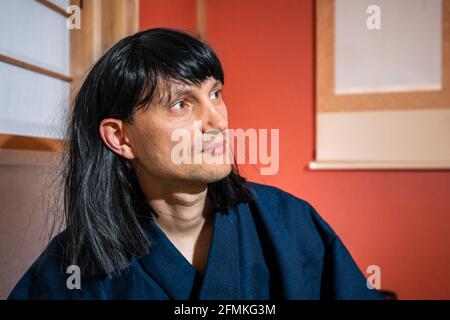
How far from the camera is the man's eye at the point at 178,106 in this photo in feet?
2.47

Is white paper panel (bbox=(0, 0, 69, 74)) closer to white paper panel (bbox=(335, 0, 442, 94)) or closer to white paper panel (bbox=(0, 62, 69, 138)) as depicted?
white paper panel (bbox=(0, 62, 69, 138))

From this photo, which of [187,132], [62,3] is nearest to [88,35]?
[62,3]

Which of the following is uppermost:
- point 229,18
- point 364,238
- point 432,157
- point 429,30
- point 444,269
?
point 229,18

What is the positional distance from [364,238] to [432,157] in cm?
44

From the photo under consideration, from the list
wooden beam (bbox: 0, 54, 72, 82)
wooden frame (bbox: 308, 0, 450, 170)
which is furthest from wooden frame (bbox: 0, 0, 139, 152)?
wooden frame (bbox: 308, 0, 450, 170)

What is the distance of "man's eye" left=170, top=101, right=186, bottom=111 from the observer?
75 centimetres

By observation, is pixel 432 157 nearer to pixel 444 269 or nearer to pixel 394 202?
pixel 394 202

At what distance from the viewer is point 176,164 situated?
75cm

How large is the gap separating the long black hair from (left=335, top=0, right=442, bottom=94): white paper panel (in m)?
1.08

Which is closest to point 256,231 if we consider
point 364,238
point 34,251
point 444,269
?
point 34,251

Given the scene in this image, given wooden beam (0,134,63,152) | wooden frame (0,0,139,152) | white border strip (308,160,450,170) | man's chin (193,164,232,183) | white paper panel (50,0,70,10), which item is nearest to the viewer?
man's chin (193,164,232,183)

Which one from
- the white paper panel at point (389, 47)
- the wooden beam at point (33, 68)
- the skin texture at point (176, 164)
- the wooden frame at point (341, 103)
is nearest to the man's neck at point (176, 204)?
the skin texture at point (176, 164)

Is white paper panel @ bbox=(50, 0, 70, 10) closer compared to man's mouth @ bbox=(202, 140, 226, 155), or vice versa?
man's mouth @ bbox=(202, 140, 226, 155)

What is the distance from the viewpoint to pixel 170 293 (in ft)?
2.51
